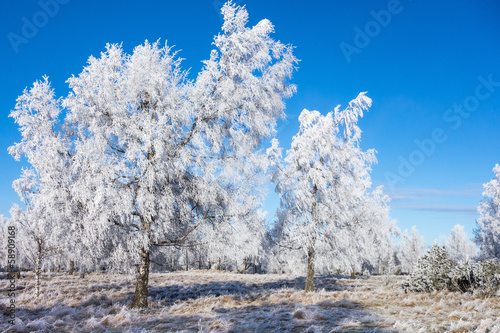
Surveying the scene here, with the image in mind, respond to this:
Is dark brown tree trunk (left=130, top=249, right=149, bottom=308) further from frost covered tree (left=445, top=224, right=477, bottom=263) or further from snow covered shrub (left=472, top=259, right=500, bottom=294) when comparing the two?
frost covered tree (left=445, top=224, right=477, bottom=263)

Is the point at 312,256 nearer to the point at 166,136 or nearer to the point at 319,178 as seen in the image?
the point at 319,178

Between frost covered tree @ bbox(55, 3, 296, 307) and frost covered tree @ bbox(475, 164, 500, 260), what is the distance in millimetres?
26486

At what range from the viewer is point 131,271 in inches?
358

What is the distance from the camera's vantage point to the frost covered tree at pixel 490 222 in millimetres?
26359

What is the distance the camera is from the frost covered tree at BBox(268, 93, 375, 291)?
13914mm

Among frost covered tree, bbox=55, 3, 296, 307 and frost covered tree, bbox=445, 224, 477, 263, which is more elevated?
frost covered tree, bbox=55, 3, 296, 307

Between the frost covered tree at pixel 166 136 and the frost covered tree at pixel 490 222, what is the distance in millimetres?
26486

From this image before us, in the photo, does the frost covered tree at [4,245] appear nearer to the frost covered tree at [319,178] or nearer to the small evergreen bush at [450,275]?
the frost covered tree at [319,178]

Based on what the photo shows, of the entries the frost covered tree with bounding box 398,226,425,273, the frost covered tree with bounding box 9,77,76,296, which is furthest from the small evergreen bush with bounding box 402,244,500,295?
the frost covered tree with bounding box 398,226,425,273

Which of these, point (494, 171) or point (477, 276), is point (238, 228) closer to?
point (477, 276)

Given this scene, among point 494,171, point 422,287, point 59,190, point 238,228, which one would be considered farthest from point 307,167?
point 494,171

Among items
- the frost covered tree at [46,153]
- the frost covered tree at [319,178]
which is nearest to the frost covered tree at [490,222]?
the frost covered tree at [319,178]

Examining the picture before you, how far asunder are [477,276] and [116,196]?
→ 12829mm

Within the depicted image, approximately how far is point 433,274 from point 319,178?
6039mm
